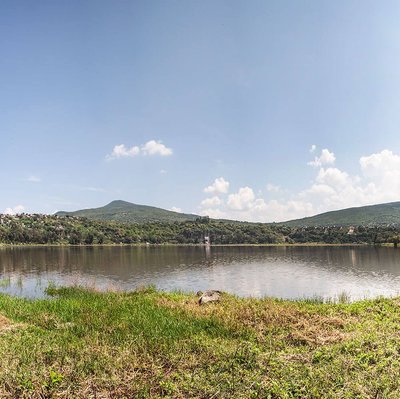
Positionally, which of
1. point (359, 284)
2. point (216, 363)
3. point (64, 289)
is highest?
point (216, 363)

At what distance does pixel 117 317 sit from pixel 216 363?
9.02 metres

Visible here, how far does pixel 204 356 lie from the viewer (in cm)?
1022

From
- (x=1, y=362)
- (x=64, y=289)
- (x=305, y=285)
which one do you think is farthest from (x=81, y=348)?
(x=305, y=285)

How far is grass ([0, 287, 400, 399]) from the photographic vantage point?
7.95 m

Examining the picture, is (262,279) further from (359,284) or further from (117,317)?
(117,317)

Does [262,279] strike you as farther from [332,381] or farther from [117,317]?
[332,381]

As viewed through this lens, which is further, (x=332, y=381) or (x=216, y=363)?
(x=216, y=363)

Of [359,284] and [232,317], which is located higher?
[232,317]

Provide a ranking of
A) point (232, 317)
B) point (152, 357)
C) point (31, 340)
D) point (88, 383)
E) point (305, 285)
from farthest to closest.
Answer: point (305, 285), point (232, 317), point (31, 340), point (152, 357), point (88, 383)

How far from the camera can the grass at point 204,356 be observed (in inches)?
313

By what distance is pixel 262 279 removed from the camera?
Answer: 52.8 meters

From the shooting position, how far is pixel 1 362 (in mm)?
9328

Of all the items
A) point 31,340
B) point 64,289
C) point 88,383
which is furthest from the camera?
point 64,289

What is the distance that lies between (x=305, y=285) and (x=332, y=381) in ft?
136
